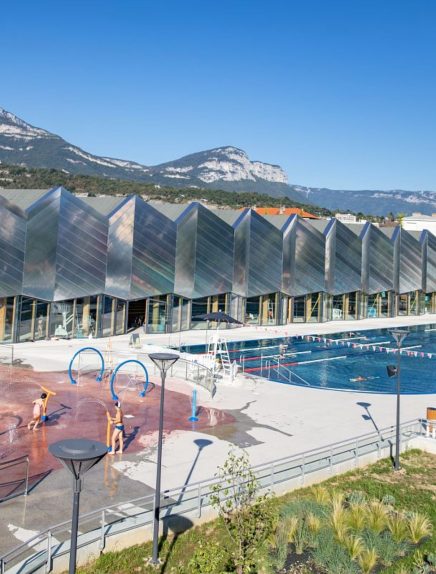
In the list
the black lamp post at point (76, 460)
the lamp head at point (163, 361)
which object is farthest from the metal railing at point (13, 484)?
the black lamp post at point (76, 460)

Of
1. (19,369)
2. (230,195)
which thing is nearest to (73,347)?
(19,369)

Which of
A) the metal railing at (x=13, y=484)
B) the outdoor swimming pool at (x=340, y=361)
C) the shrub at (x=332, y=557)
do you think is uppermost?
the outdoor swimming pool at (x=340, y=361)

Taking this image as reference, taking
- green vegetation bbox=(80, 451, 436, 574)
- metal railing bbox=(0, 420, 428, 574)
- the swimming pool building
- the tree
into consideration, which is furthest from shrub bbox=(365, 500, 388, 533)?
the swimming pool building

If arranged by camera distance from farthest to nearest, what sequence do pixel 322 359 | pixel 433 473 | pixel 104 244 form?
1. pixel 104 244
2. pixel 322 359
3. pixel 433 473

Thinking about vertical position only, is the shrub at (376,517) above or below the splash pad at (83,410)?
below

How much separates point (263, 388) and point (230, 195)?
128 metres

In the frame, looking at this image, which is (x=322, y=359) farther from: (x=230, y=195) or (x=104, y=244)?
(x=230, y=195)

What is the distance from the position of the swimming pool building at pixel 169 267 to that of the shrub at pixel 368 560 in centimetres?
3051

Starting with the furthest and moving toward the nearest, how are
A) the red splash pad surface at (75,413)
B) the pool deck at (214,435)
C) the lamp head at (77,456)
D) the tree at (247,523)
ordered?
the red splash pad surface at (75,413), the pool deck at (214,435), the tree at (247,523), the lamp head at (77,456)

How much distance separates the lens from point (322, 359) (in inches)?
1545

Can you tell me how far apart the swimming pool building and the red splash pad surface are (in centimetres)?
1125

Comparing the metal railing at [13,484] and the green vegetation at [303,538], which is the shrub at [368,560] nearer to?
the green vegetation at [303,538]

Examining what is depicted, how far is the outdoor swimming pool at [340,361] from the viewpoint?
32.1 m

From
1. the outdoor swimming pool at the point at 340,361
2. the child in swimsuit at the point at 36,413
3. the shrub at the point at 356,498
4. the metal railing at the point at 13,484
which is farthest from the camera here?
the outdoor swimming pool at the point at 340,361
